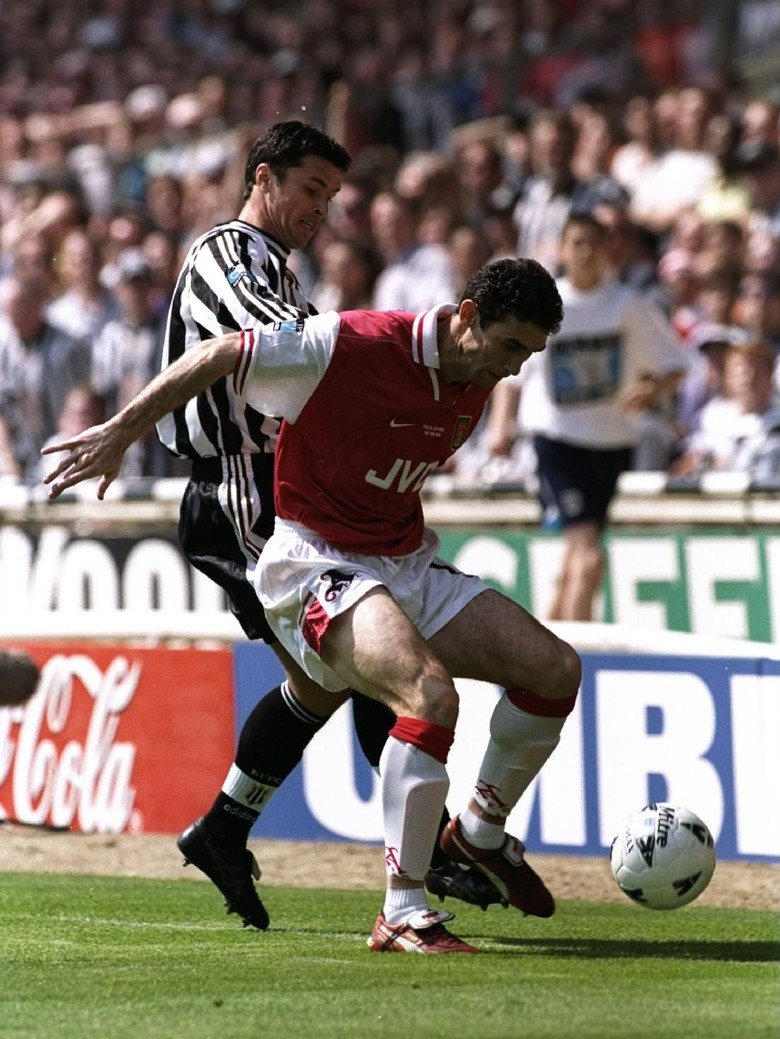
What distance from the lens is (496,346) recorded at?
647 cm

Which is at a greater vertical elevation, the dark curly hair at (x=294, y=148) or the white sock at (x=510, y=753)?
the dark curly hair at (x=294, y=148)

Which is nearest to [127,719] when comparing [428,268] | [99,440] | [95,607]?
[95,607]

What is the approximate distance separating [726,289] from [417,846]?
7.31 m

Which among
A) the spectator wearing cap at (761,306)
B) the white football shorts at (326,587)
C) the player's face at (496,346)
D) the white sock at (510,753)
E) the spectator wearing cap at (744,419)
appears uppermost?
the spectator wearing cap at (761,306)

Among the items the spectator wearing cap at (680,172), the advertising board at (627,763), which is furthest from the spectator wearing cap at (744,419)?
the advertising board at (627,763)

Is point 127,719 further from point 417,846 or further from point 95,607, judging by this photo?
point 417,846

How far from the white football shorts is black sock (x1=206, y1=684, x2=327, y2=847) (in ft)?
1.34

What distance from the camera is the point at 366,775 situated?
9539 millimetres

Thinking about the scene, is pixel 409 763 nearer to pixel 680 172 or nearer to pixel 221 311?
pixel 221 311

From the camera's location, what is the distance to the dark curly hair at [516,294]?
6410mm

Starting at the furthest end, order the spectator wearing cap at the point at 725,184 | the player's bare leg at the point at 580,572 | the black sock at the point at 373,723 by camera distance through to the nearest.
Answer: the spectator wearing cap at the point at 725,184 < the player's bare leg at the point at 580,572 < the black sock at the point at 373,723

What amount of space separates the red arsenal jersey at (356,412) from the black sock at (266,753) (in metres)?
A: 0.86

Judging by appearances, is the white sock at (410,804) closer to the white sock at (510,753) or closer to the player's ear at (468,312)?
the white sock at (510,753)

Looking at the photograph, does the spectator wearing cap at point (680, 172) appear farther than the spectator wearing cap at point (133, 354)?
No
